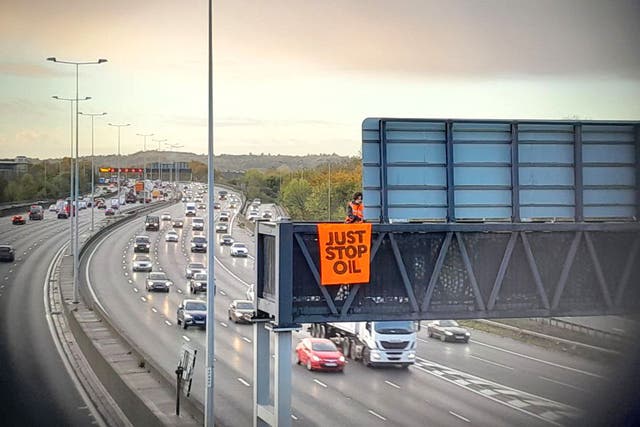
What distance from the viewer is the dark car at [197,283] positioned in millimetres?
24809

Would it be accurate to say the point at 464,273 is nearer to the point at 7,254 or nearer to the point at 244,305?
the point at 244,305

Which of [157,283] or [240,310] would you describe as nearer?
[240,310]

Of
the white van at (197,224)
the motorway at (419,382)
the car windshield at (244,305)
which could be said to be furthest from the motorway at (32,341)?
the white van at (197,224)

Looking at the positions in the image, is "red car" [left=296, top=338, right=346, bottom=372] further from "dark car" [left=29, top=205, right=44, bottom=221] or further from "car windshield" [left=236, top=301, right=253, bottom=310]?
"dark car" [left=29, top=205, right=44, bottom=221]

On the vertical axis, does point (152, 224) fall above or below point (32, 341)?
above

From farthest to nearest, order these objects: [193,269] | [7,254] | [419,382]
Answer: [7,254], [193,269], [419,382]

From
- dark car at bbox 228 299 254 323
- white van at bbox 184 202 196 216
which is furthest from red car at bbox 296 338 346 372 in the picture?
white van at bbox 184 202 196 216

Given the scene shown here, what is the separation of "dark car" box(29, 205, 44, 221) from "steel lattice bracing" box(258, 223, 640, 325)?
2578cm

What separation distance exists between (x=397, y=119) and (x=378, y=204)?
0.98 metres

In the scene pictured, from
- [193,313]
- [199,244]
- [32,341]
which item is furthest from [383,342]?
[199,244]

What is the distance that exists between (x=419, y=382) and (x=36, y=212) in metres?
22.0

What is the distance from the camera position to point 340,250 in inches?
375

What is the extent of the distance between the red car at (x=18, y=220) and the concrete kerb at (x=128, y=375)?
942 centimetres

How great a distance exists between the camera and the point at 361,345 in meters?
17.6
